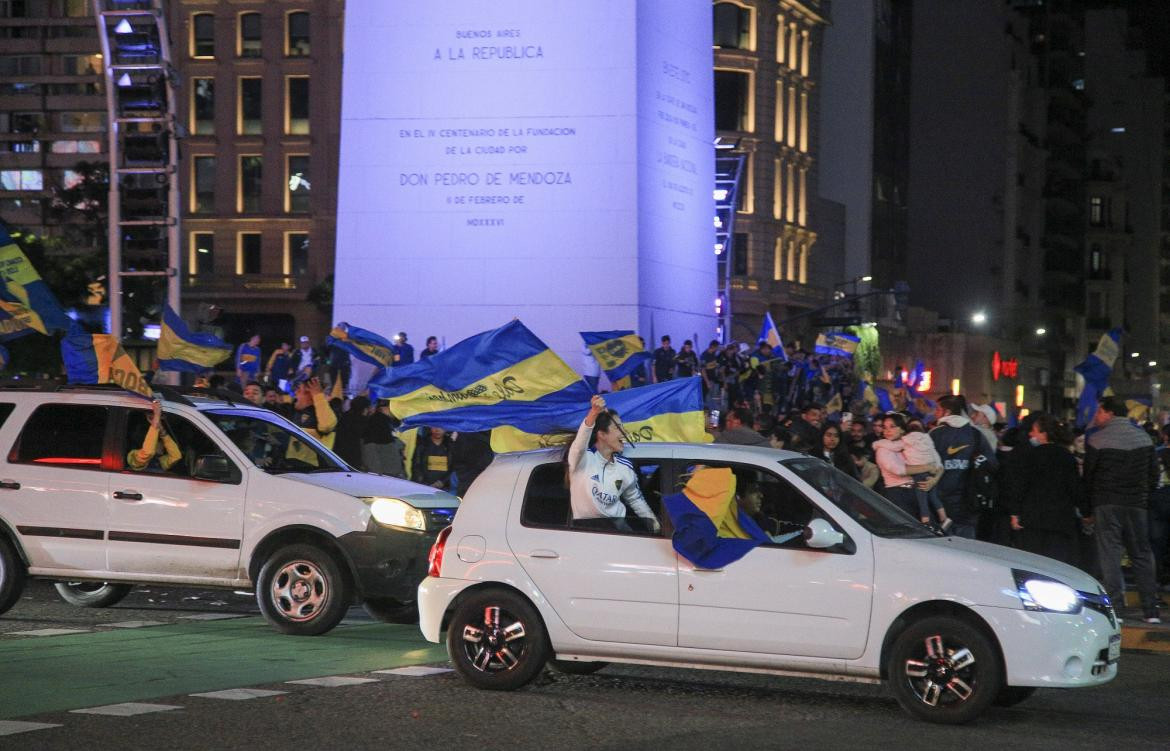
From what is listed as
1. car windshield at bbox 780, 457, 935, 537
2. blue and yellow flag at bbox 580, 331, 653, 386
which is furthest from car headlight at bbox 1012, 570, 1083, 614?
blue and yellow flag at bbox 580, 331, 653, 386

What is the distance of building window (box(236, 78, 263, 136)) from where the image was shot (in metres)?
72.2

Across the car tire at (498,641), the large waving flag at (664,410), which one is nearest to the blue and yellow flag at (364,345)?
the large waving flag at (664,410)

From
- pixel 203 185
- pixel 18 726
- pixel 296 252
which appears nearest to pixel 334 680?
pixel 18 726

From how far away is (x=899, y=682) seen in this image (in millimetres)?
9828

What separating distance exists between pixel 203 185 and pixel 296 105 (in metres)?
4.87

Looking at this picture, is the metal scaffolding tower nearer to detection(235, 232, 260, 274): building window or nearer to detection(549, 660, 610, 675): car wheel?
detection(549, 660, 610, 675): car wheel

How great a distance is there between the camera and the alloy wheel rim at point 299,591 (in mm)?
13547

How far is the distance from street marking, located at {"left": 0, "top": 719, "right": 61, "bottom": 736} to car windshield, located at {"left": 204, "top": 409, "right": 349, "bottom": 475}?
4.71 meters

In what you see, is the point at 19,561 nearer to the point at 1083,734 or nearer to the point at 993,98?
the point at 1083,734

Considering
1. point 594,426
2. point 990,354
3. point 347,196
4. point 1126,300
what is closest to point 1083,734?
point 594,426

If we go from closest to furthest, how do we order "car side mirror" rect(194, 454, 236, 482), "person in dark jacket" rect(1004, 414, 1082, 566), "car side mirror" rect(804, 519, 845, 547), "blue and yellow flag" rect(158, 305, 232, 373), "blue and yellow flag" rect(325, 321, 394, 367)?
1. "car side mirror" rect(804, 519, 845, 547)
2. "car side mirror" rect(194, 454, 236, 482)
3. "person in dark jacket" rect(1004, 414, 1082, 566)
4. "blue and yellow flag" rect(158, 305, 232, 373)
5. "blue and yellow flag" rect(325, 321, 394, 367)

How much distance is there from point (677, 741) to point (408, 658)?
361cm

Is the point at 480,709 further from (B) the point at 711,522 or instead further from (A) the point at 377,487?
(A) the point at 377,487

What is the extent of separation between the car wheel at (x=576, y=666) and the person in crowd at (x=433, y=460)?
8.85 metres
